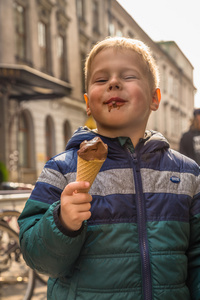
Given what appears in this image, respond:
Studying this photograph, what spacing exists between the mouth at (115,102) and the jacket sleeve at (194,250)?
387 millimetres

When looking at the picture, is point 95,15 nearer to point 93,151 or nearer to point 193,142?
point 193,142

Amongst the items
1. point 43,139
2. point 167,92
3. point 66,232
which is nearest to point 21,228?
point 66,232

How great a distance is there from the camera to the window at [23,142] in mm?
15148

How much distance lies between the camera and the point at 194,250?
1.40 m

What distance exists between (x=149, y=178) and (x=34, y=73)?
1099 cm

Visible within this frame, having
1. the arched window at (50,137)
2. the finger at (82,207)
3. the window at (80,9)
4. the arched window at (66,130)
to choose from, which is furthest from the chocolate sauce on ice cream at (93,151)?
the window at (80,9)

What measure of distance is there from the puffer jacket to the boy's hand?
5 cm

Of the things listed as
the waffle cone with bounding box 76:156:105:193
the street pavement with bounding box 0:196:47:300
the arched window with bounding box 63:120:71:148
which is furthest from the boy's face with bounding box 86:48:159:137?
the arched window with bounding box 63:120:71:148

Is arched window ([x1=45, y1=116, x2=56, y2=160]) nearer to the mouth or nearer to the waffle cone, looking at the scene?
the mouth

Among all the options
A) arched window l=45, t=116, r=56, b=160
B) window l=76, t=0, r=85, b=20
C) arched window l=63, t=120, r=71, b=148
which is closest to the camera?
arched window l=45, t=116, r=56, b=160

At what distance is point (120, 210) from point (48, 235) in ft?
0.76

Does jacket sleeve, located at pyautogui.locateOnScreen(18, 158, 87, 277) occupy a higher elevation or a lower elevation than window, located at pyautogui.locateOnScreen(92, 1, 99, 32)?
lower

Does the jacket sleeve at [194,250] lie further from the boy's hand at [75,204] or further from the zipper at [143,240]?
the boy's hand at [75,204]

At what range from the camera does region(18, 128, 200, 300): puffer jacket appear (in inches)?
47.9
